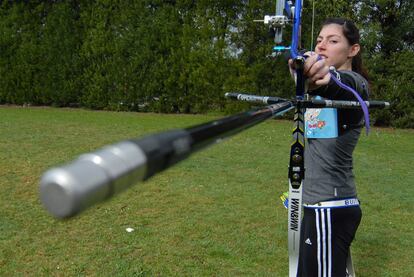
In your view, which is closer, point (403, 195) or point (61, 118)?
point (403, 195)

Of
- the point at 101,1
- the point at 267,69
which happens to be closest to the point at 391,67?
the point at 267,69

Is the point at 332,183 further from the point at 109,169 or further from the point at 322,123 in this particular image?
the point at 109,169

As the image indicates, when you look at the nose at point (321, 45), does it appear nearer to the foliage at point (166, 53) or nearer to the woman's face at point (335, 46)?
the woman's face at point (335, 46)

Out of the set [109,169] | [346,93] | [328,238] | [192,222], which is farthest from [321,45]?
[192,222]

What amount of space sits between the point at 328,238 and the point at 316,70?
3.14 ft

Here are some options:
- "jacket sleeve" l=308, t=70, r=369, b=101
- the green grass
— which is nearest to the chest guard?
"jacket sleeve" l=308, t=70, r=369, b=101

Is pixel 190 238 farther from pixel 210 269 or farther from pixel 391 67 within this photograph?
pixel 391 67

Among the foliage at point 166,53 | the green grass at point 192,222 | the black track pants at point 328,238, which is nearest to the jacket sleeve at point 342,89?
the black track pants at point 328,238

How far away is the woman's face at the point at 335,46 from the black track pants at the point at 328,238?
728 mm

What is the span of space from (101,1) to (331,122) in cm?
1419

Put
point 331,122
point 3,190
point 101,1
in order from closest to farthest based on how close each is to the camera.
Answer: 1. point 331,122
2. point 3,190
3. point 101,1

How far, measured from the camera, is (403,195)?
616 centimetres

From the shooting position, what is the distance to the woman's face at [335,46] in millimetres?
2287

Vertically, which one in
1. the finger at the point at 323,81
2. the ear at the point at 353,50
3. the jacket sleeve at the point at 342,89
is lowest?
the jacket sleeve at the point at 342,89
